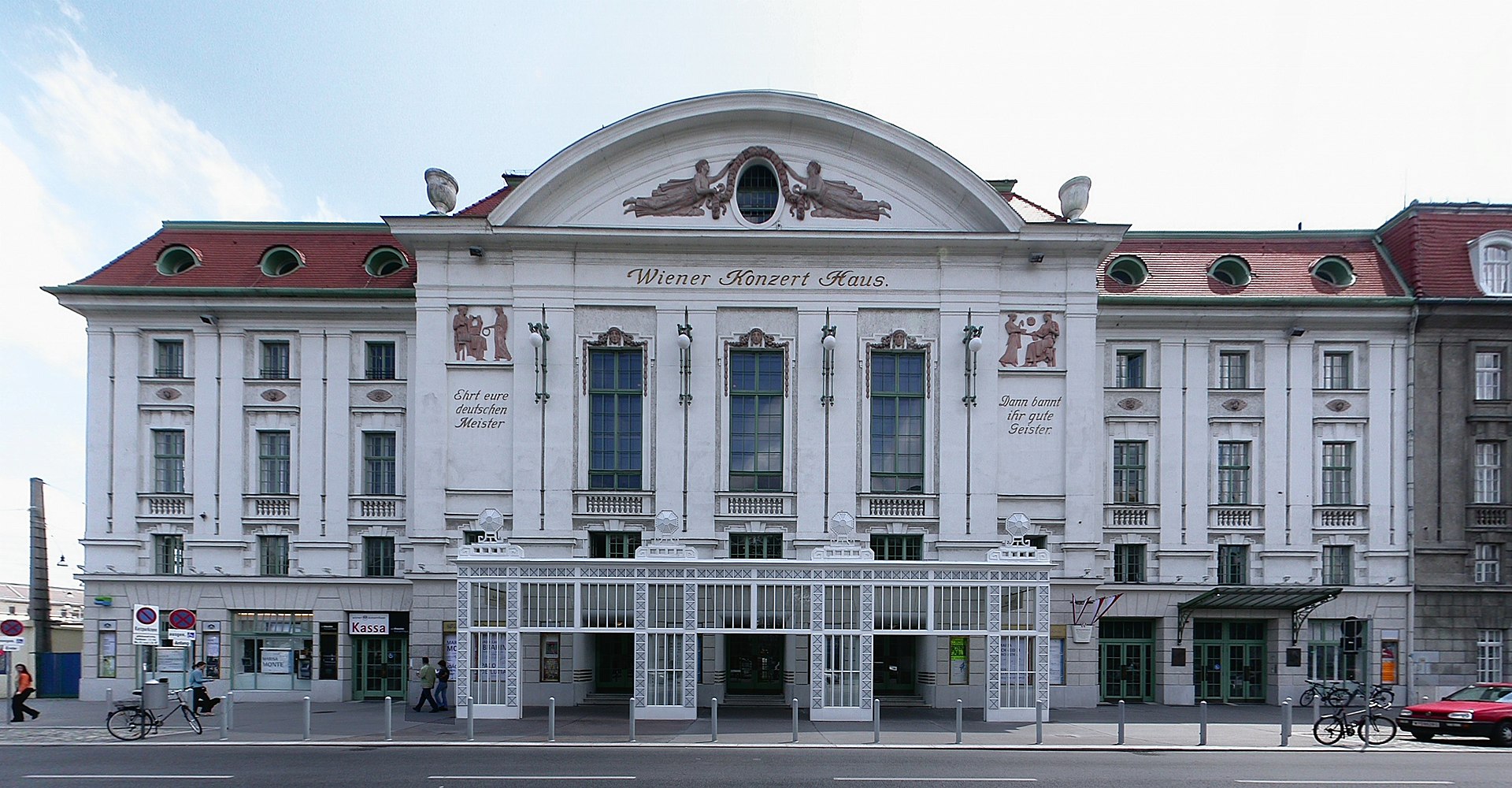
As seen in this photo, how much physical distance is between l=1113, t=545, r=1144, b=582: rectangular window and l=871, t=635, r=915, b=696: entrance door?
7.14 metres

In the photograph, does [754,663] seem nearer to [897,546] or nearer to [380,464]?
[897,546]

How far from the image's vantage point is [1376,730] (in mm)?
21297

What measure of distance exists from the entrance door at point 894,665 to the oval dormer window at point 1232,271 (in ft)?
51.9

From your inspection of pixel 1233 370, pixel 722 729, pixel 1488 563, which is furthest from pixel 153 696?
pixel 1488 563

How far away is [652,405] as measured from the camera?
2650 centimetres

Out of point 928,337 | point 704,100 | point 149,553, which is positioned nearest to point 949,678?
point 928,337

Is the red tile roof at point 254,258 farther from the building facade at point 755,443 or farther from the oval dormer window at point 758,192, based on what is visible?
the oval dormer window at point 758,192

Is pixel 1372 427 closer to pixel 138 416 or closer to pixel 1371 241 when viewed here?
pixel 1371 241

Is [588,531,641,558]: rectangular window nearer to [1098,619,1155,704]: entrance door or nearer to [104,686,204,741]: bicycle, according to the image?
[104,686,204,741]: bicycle

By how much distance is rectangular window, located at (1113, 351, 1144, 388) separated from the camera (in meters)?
28.7

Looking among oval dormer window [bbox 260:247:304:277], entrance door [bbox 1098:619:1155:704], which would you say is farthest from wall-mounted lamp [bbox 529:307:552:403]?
entrance door [bbox 1098:619:1155:704]

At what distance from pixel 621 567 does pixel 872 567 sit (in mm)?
6667

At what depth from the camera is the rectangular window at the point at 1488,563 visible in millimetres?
28062

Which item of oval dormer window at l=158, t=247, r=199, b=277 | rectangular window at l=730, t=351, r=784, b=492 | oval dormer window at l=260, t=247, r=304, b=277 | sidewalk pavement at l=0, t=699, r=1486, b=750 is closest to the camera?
sidewalk pavement at l=0, t=699, r=1486, b=750
